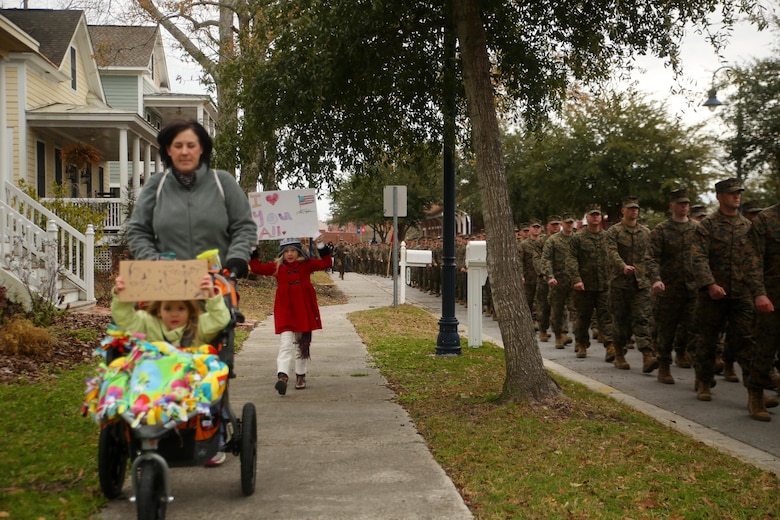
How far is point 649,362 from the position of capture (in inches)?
403

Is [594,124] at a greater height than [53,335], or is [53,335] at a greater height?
[594,124]

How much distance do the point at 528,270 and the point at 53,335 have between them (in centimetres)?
888

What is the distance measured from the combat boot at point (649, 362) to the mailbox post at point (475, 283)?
8.39ft

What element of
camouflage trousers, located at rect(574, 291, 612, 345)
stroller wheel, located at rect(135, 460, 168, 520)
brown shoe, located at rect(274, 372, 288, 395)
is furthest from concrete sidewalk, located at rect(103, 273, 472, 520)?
camouflage trousers, located at rect(574, 291, 612, 345)

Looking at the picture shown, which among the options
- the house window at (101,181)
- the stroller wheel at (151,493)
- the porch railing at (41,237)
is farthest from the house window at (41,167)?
the stroller wheel at (151,493)

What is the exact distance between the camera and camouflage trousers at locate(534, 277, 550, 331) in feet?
46.8

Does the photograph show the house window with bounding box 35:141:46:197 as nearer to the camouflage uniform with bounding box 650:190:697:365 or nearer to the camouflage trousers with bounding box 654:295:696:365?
the camouflage uniform with bounding box 650:190:697:365

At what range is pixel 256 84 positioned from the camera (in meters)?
8.72

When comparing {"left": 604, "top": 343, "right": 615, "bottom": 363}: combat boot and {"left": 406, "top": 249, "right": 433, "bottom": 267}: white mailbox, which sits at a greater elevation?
{"left": 406, "top": 249, "right": 433, "bottom": 267}: white mailbox

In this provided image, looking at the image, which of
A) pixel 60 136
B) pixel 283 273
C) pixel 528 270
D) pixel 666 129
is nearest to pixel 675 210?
pixel 283 273

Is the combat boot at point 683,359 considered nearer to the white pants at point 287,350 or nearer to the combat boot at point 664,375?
the combat boot at point 664,375

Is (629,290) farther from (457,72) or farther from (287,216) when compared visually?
(287,216)

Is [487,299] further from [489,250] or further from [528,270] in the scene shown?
[489,250]

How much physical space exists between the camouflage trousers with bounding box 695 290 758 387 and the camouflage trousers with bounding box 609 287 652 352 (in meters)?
2.05
